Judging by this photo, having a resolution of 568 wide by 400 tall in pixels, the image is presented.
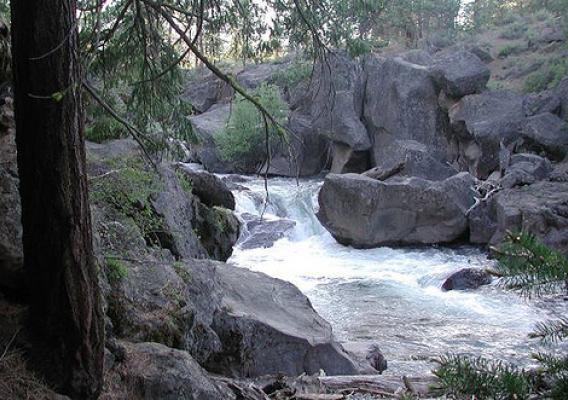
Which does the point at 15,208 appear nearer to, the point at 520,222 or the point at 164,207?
the point at 164,207

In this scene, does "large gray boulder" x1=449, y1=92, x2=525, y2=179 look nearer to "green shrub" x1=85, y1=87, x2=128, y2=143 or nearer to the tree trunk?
"green shrub" x1=85, y1=87, x2=128, y2=143

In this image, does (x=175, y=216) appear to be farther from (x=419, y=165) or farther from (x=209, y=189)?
(x=419, y=165)

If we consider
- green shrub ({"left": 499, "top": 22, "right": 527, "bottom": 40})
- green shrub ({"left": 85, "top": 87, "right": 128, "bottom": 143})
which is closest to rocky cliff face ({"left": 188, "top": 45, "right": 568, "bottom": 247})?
green shrub ({"left": 85, "top": 87, "right": 128, "bottom": 143})

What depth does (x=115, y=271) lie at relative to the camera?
192 inches

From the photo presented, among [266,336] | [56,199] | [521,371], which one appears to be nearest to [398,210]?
[266,336]

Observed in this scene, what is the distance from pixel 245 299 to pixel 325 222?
1032 centimetres

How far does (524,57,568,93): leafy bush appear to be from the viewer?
2502 centimetres

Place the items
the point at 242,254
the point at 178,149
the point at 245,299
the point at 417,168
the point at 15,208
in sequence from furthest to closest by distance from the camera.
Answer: the point at 417,168, the point at 242,254, the point at 245,299, the point at 178,149, the point at 15,208

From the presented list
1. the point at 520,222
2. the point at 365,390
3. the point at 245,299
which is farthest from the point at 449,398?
the point at 520,222

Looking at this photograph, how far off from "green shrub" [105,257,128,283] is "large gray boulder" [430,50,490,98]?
22078mm

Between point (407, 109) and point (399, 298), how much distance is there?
51.1 feet

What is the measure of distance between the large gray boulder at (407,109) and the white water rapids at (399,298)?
8.85 m

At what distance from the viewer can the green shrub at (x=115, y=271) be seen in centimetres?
486

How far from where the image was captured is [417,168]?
782 inches
